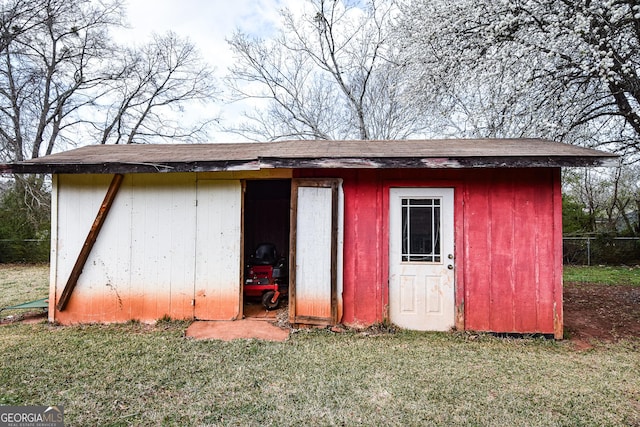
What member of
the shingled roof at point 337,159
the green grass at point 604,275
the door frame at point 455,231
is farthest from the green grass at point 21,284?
the green grass at point 604,275

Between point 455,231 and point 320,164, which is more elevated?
point 320,164

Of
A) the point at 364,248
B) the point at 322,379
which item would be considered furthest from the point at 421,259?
the point at 322,379

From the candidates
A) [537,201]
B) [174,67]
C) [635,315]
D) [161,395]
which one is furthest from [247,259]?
[174,67]

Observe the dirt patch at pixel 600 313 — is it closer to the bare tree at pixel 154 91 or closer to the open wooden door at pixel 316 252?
the open wooden door at pixel 316 252

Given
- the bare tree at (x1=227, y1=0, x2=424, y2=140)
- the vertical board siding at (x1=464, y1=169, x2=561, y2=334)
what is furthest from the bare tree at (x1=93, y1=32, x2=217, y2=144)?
the vertical board siding at (x1=464, y1=169, x2=561, y2=334)

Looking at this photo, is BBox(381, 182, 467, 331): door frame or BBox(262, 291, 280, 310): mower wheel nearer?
BBox(381, 182, 467, 331): door frame

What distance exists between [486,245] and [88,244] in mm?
5470

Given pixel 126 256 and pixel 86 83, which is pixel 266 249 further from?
pixel 86 83

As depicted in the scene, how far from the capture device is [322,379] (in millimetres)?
3135

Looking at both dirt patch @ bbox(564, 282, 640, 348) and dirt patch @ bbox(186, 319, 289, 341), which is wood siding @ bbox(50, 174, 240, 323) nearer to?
dirt patch @ bbox(186, 319, 289, 341)

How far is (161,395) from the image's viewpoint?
285cm

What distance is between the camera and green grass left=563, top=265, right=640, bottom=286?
8.55m

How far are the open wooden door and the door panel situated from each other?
0.85 m

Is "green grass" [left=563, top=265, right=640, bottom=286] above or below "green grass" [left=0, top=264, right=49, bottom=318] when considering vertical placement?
above
